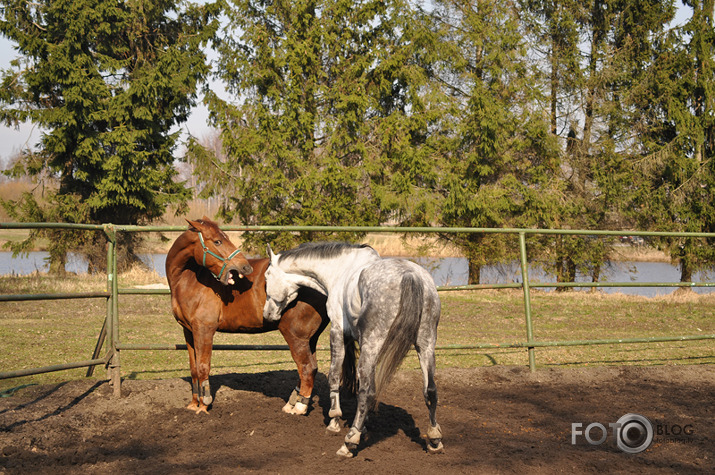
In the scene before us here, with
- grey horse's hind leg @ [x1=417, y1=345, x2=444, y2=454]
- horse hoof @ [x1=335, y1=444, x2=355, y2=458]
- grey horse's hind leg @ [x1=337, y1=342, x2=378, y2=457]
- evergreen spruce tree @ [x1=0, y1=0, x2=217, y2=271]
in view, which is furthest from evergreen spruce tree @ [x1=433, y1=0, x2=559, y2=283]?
horse hoof @ [x1=335, y1=444, x2=355, y2=458]

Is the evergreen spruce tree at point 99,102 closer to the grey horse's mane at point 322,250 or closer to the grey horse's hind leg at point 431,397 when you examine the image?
the grey horse's mane at point 322,250

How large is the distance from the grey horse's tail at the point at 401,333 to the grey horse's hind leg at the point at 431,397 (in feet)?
0.50

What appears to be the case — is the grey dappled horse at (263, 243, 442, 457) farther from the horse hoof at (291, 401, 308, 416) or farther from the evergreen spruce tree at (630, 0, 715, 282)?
the evergreen spruce tree at (630, 0, 715, 282)

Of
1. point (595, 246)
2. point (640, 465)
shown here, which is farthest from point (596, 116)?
point (640, 465)

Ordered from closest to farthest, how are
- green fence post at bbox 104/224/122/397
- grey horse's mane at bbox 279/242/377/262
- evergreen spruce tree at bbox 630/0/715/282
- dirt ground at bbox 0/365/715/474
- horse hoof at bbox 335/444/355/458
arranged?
dirt ground at bbox 0/365/715/474 < horse hoof at bbox 335/444/355/458 < grey horse's mane at bbox 279/242/377/262 < green fence post at bbox 104/224/122/397 < evergreen spruce tree at bbox 630/0/715/282

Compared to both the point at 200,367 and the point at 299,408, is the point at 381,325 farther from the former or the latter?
the point at 200,367

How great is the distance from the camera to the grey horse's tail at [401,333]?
3766 millimetres

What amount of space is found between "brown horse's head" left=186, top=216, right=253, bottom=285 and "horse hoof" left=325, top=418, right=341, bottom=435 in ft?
4.21

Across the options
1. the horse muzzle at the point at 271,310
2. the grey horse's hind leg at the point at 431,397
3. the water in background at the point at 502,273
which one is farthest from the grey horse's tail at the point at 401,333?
the water in background at the point at 502,273

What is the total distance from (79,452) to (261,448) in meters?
1.17

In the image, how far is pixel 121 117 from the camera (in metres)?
15.8

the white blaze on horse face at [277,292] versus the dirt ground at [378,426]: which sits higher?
the white blaze on horse face at [277,292]

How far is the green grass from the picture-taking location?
24.1ft

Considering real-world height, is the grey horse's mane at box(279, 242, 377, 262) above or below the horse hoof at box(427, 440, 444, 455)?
above
